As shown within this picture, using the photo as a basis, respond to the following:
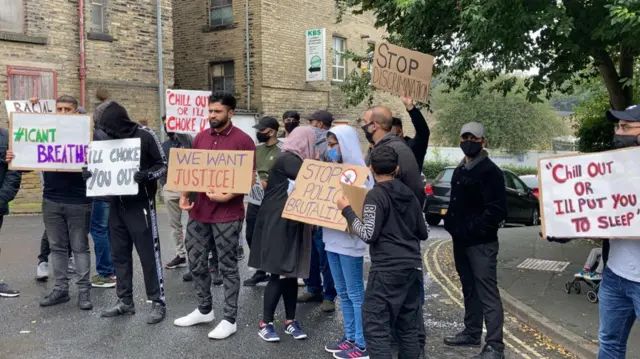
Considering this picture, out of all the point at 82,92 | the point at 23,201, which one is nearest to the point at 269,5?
the point at 82,92

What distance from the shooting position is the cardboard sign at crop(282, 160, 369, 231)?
480cm

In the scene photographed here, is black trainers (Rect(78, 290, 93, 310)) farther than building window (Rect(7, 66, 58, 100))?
No

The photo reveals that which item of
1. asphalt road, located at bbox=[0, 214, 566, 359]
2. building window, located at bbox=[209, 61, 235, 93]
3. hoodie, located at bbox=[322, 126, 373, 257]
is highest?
building window, located at bbox=[209, 61, 235, 93]

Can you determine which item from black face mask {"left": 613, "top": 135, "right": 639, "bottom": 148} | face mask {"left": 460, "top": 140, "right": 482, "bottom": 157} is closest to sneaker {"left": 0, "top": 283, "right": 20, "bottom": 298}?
face mask {"left": 460, "top": 140, "right": 482, "bottom": 157}

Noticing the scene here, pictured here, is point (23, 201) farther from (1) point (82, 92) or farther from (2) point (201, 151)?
(2) point (201, 151)

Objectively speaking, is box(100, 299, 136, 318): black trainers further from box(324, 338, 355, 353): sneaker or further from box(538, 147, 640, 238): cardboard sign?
box(538, 147, 640, 238): cardboard sign

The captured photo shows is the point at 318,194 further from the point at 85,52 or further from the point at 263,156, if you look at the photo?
the point at 85,52

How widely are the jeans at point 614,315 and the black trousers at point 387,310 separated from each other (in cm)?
121

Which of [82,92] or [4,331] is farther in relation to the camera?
[82,92]

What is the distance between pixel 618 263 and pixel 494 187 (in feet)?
4.15

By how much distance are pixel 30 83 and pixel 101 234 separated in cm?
1064

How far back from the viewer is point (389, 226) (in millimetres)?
4059

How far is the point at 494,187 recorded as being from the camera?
15.5 feet

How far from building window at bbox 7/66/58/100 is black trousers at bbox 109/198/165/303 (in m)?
11.8
